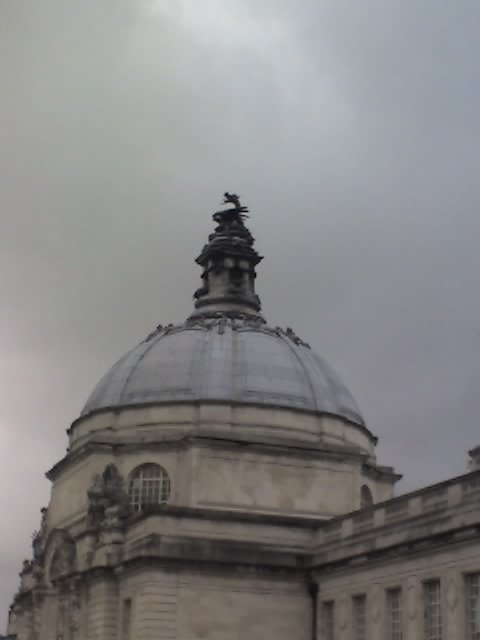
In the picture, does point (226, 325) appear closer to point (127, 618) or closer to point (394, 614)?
point (127, 618)

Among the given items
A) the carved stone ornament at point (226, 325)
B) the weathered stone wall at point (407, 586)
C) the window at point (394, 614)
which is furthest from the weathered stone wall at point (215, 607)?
the carved stone ornament at point (226, 325)

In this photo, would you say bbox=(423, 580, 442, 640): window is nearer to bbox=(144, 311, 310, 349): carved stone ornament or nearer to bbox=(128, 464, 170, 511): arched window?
bbox=(128, 464, 170, 511): arched window

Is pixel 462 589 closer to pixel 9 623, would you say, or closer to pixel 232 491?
pixel 232 491

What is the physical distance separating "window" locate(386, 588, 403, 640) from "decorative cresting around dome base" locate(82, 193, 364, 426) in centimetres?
1673

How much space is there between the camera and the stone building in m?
38.9

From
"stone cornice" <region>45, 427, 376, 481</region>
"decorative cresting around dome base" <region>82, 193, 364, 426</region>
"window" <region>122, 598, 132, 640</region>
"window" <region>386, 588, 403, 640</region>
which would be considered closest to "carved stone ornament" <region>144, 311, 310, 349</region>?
"decorative cresting around dome base" <region>82, 193, 364, 426</region>

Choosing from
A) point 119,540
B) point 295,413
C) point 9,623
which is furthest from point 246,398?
point 9,623

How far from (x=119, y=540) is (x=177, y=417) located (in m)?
8.48

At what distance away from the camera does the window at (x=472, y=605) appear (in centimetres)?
3488

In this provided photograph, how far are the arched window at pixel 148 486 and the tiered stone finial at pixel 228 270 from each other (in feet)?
42.6

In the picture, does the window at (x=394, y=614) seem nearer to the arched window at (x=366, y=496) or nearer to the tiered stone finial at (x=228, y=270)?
the arched window at (x=366, y=496)

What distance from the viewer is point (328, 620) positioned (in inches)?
1759

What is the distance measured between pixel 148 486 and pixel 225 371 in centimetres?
731

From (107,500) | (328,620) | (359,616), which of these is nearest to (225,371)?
(107,500)
